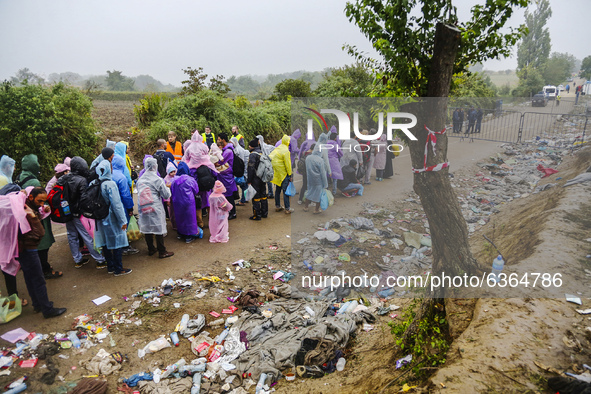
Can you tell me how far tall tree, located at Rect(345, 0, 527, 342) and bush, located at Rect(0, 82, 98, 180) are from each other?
891 centimetres

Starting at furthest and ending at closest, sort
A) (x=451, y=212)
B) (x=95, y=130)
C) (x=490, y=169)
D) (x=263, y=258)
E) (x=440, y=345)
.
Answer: (x=95, y=130) < (x=490, y=169) < (x=263, y=258) < (x=451, y=212) < (x=440, y=345)

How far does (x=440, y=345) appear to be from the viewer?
11.7 ft

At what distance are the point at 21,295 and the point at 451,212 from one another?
602cm

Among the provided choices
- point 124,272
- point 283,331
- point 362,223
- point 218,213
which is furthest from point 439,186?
point 124,272

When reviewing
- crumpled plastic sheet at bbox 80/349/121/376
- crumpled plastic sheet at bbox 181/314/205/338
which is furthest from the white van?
crumpled plastic sheet at bbox 80/349/121/376

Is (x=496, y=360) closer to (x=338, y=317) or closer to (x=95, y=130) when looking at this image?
(x=338, y=317)

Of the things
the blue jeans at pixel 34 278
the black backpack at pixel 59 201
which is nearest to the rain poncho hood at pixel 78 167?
the black backpack at pixel 59 201

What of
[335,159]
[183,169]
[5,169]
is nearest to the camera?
[5,169]

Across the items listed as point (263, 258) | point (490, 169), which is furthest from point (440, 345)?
point (490, 169)

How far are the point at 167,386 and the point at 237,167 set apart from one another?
495 cm

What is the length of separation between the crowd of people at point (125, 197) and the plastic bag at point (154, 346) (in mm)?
1463

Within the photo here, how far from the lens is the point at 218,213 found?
6.92 metres

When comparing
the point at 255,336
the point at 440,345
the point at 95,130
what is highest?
the point at 95,130

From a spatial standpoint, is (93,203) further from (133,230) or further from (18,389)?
(18,389)
